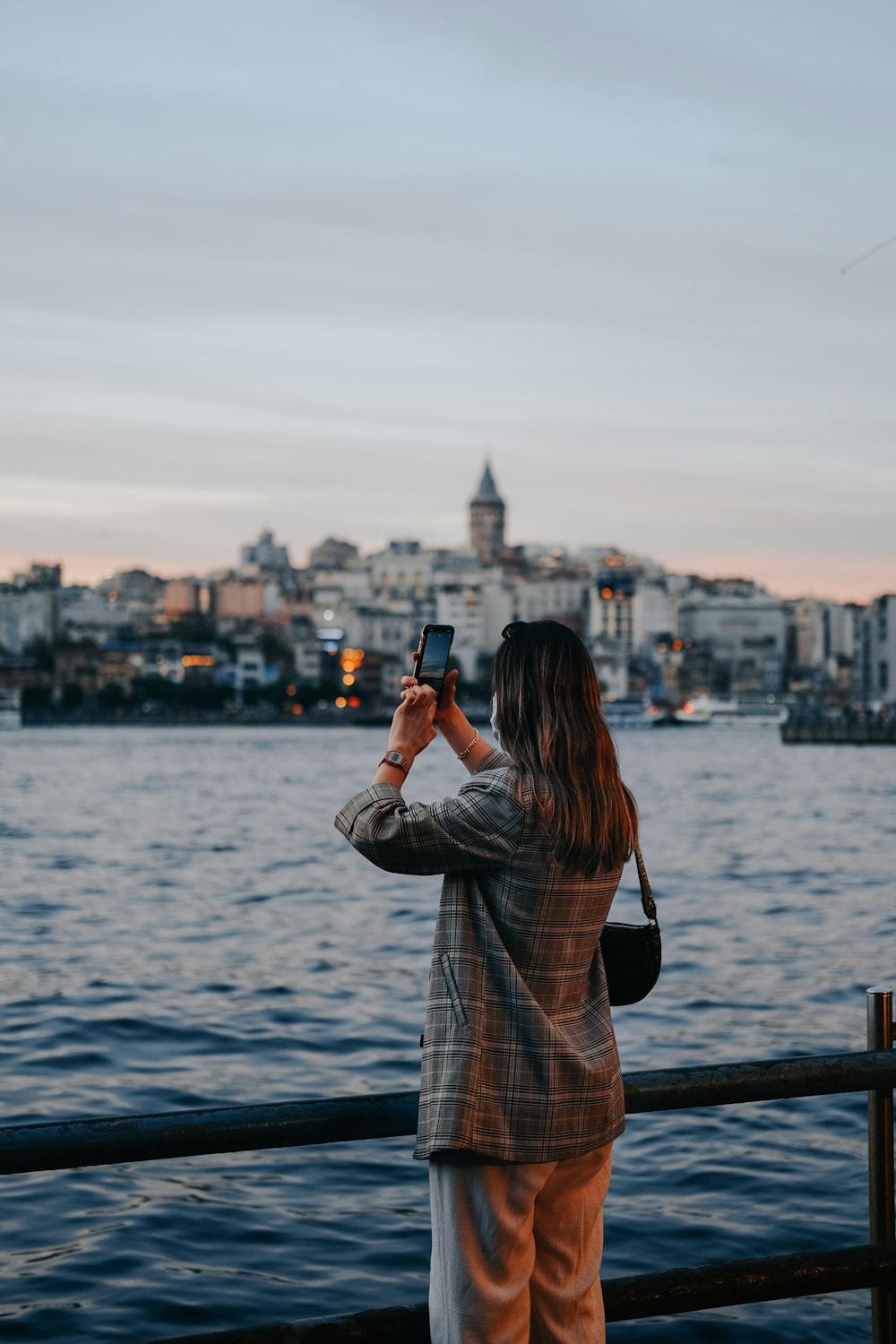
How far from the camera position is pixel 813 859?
1033 inches

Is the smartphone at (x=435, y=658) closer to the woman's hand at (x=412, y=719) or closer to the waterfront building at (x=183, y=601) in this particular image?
the woman's hand at (x=412, y=719)

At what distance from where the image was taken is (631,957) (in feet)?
8.52

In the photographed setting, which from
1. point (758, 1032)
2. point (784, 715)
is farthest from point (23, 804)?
point (784, 715)

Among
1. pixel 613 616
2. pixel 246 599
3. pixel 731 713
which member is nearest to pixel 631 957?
pixel 731 713

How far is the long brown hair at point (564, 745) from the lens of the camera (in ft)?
7.97

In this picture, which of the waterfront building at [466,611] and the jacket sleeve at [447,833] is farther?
the waterfront building at [466,611]

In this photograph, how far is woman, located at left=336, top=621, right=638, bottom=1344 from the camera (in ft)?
7.84

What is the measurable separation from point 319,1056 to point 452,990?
326 inches

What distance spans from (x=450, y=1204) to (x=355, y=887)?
19716 millimetres

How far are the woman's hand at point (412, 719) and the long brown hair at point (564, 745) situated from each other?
0.11 metres

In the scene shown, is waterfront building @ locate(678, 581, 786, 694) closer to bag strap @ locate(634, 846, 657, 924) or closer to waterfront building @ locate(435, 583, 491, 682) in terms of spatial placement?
waterfront building @ locate(435, 583, 491, 682)

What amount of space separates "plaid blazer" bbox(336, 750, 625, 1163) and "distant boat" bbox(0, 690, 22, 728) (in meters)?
127

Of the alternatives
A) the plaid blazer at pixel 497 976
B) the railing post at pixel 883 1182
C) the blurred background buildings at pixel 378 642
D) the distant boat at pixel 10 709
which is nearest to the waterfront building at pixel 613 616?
the blurred background buildings at pixel 378 642

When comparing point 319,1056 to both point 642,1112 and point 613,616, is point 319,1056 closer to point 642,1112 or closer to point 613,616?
point 642,1112
